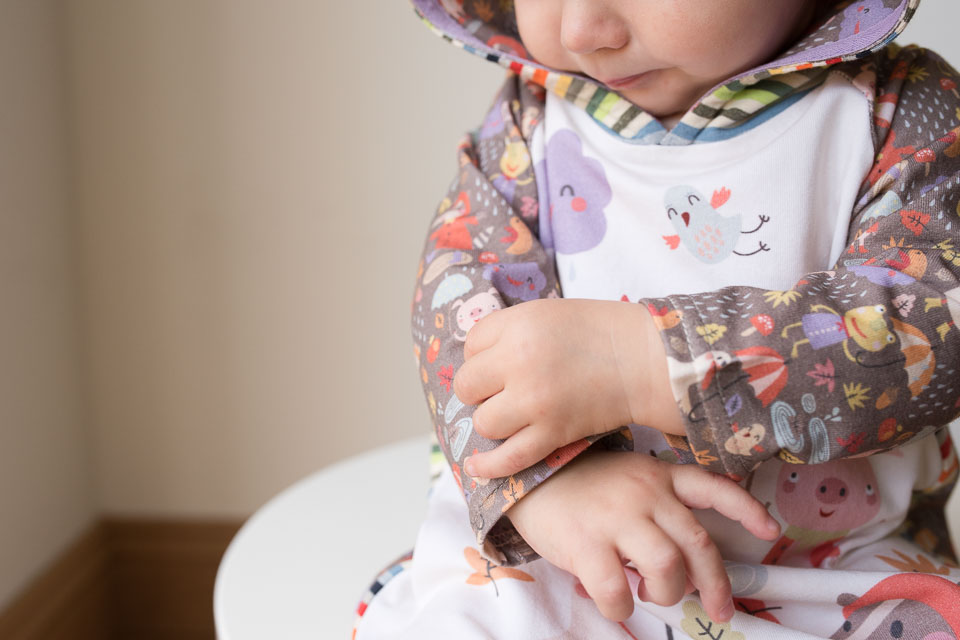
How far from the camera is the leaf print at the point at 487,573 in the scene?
519 millimetres

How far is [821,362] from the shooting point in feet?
1.44

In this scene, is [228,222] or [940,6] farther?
[228,222]

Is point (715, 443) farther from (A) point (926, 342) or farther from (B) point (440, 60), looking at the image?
(B) point (440, 60)

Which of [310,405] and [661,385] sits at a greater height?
[661,385]

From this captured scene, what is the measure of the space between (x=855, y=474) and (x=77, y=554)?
3.38 feet

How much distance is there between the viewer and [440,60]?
1.10m

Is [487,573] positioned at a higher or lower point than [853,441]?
A: lower

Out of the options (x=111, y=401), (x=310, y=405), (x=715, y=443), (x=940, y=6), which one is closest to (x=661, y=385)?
(x=715, y=443)

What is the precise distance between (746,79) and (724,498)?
257 millimetres

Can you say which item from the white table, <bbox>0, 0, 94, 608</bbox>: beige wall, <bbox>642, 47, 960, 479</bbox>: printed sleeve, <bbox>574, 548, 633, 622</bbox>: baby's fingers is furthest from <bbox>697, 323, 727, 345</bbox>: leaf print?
<bbox>0, 0, 94, 608</bbox>: beige wall

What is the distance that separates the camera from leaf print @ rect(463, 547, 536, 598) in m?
0.52

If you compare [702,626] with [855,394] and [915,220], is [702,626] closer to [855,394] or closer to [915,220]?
[855,394]

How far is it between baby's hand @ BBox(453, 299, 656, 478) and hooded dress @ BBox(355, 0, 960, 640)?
19mm

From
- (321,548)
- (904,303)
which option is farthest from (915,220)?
(321,548)
